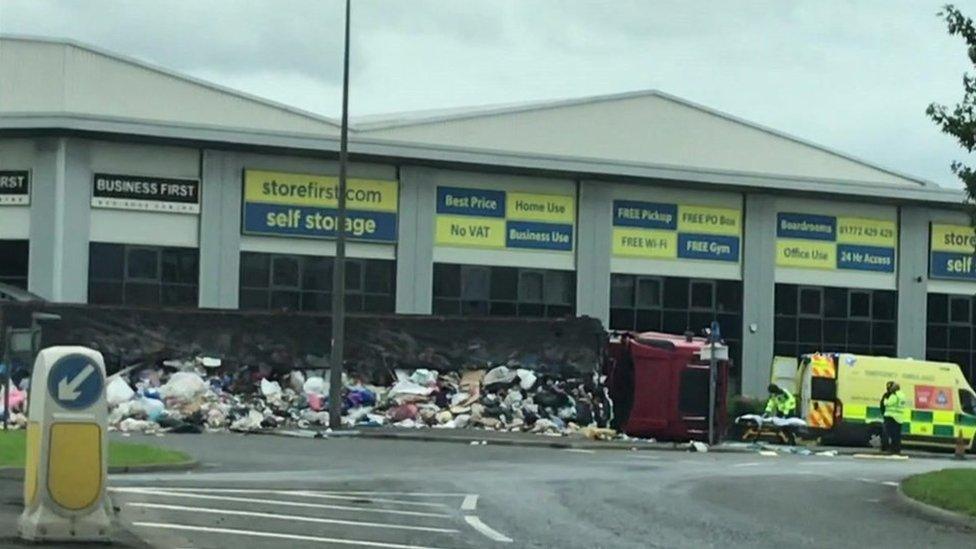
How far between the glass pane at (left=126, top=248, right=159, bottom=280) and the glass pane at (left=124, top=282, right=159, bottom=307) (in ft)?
0.75

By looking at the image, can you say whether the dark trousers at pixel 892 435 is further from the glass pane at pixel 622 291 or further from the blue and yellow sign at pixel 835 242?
the blue and yellow sign at pixel 835 242

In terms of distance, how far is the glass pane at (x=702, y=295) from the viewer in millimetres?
53281

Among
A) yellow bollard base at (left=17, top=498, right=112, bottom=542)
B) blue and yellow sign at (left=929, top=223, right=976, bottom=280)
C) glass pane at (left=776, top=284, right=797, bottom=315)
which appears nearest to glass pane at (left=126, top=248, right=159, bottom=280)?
glass pane at (left=776, top=284, right=797, bottom=315)

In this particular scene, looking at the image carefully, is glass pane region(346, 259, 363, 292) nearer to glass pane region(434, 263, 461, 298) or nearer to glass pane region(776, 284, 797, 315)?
glass pane region(434, 263, 461, 298)

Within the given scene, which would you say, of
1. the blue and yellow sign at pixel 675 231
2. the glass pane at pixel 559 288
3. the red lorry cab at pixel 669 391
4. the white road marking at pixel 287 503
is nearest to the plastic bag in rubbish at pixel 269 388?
the red lorry cab at pixel 669 391

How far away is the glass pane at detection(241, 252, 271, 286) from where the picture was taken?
47.3 meters

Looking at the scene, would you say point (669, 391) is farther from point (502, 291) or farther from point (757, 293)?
point (757, 293)

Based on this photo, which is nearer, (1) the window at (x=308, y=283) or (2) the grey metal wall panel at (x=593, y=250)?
(1) the window at (x=308, y=283)

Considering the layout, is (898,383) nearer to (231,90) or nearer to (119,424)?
(119,424)

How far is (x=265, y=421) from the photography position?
37.5 m

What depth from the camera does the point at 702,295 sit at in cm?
5334

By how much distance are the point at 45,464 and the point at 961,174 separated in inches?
483

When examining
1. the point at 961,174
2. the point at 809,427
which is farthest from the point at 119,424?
the point at 961,174

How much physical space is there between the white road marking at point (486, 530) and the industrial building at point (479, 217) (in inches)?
1227
